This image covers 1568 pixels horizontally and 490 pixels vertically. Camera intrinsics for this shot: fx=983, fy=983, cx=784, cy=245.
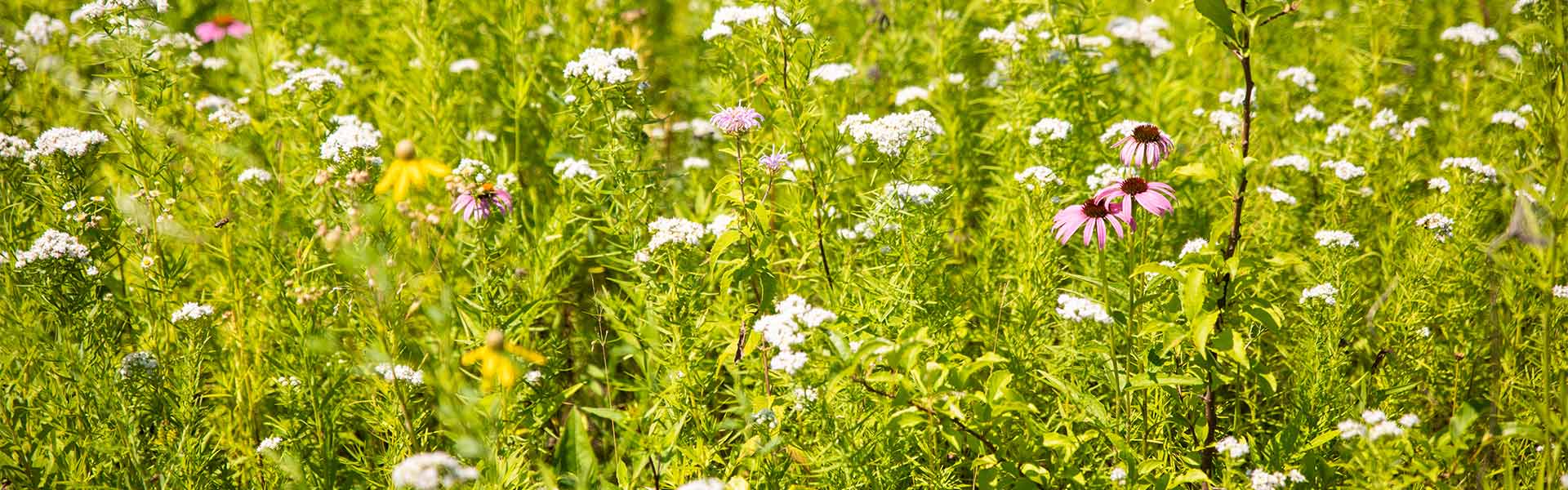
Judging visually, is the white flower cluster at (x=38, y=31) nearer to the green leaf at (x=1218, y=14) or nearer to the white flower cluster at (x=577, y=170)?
the white flower cluster at (x=577, y=170)

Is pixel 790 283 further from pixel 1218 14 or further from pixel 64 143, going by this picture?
pixel 64 143

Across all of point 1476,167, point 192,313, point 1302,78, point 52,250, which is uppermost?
point 1302,78

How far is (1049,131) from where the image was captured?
327 centimetres

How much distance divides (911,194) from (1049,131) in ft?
2.67

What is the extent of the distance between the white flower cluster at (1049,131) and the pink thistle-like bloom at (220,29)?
4.15 m

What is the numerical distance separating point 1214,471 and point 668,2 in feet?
14.6

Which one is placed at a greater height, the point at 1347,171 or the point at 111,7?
the point at 1347,171

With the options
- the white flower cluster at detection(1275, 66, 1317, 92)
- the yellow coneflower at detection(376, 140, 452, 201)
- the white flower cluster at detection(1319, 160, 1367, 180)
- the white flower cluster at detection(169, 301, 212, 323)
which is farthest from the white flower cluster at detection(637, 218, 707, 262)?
the white flower cluster at detection(1275, 66, 1317, 92)

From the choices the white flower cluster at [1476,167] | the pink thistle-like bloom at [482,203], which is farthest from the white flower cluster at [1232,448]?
the pink thistle-like bloom at [482,203]

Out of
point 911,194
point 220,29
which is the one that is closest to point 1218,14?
point 911,194

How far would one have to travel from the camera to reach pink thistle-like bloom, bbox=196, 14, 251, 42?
5.22 metres

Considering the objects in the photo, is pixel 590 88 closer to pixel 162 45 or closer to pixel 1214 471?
pixel 162 45

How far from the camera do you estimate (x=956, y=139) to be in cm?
391

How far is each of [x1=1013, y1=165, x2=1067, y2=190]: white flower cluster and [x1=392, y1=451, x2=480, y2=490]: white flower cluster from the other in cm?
179
